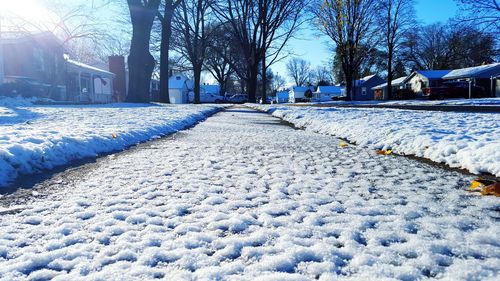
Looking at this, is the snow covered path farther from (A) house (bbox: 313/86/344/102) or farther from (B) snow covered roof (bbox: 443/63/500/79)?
(A) house (bbox: 313/86/344/102)

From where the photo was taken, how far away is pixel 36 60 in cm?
2805

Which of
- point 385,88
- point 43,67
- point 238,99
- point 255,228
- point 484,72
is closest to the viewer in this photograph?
point 255,228

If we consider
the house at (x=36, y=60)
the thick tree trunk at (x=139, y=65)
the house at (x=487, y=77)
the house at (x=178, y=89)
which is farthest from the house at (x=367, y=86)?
the thick tree trunk at (x=139, y=65)

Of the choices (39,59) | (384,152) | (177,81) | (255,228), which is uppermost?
(177,81)

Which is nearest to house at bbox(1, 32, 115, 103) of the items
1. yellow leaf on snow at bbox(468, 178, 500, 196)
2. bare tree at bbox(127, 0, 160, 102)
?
bare tree at bbox(127, 0, 160, 102)

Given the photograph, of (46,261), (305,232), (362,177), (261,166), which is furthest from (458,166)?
(46,261)

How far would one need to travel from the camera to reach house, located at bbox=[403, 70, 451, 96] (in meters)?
51.1

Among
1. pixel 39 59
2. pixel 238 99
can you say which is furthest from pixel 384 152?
pixel 238 99

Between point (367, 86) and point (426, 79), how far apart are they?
70.6ft

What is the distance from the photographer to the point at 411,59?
7206 cm

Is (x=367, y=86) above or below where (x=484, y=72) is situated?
above

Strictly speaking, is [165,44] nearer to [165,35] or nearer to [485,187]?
[165,35]

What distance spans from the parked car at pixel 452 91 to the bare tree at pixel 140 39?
28.3 metres

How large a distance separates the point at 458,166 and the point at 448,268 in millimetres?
2689
